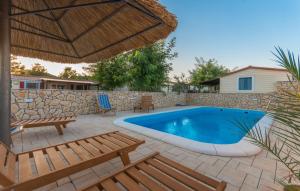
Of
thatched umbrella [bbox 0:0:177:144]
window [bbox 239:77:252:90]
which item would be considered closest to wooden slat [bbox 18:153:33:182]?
thatched umbrella [bbox 0:0:177:144]

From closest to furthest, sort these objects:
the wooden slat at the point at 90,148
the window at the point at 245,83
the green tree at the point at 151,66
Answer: the wooden slat at the point at 90,148 < the green tree at the point at 151,66 < the window at the point at 245,83

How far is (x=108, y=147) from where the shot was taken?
240cm

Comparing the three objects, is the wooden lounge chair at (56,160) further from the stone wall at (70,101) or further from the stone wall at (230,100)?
the stone wall at (230,100)

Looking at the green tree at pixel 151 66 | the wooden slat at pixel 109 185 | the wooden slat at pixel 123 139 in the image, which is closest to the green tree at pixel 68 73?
the green tree at pixel 151 66

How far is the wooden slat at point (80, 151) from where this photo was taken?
209 centimetres

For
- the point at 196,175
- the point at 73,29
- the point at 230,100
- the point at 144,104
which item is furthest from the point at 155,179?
the point at 230,100

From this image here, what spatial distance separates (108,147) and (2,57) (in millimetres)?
2271

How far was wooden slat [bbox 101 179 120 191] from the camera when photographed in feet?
4.80

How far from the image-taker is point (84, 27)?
3512 millimetres

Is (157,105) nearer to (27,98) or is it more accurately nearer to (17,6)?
(27,98)

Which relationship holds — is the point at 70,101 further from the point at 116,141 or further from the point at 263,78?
the point at 263,78

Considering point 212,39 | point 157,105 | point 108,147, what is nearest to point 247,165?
point 108,147

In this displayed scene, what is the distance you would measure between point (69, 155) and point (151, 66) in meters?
10.6

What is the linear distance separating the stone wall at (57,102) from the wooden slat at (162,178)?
6.36 meters
